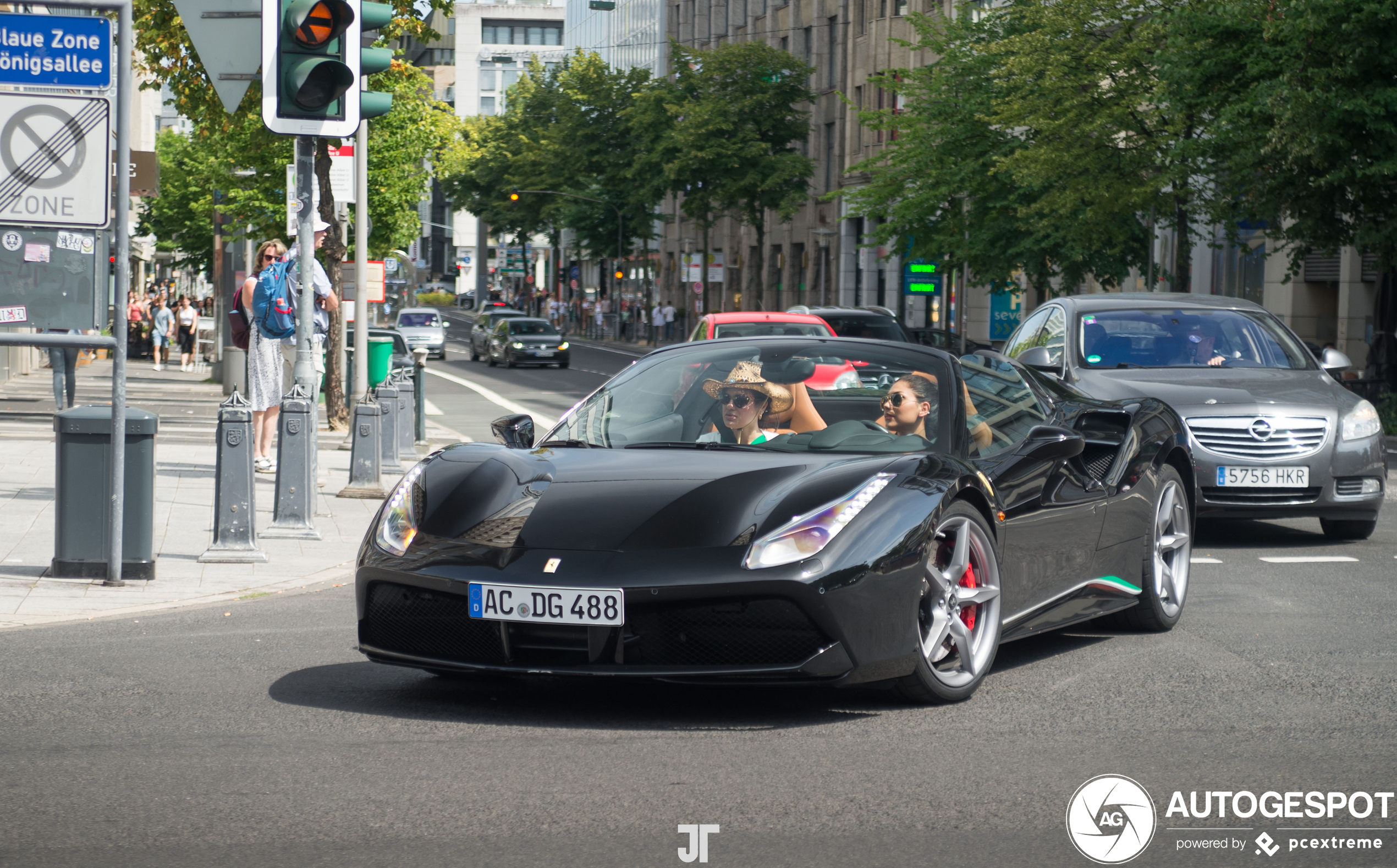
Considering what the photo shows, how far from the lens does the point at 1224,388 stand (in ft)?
Result: 35.7

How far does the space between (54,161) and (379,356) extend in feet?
56.9

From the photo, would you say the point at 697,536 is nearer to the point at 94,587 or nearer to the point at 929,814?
the point at 929,814

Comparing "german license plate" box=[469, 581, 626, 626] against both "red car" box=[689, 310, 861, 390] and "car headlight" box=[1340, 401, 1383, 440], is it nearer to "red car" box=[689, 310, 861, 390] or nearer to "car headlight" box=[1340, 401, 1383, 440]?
"car headlight" box=[1340, 401, 1383, 440]

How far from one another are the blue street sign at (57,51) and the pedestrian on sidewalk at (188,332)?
32.6 meters

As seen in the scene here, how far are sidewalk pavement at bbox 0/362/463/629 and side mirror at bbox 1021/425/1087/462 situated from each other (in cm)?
401

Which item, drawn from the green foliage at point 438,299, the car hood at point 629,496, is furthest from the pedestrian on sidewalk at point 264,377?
the green foliage at point 438,299

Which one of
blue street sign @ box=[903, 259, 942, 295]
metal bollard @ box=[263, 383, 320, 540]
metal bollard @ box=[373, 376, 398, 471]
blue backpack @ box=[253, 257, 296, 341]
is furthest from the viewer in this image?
blue street sign @ box=[903, 259, 942, 295]

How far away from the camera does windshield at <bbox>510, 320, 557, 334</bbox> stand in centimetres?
4938

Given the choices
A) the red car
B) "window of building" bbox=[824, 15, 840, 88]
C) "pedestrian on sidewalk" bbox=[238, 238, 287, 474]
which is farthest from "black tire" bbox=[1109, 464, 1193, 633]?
"window of building" bbox=[824, 15, 840, 88]

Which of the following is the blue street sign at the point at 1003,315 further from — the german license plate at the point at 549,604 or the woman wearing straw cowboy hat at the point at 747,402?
the german license plate at the point at 549,604

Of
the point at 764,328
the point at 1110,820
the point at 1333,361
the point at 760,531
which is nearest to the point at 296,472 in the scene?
the point at 760,531

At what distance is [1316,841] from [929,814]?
0.93 meters

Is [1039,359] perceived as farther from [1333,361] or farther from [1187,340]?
[1333,361]

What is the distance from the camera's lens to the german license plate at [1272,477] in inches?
412
